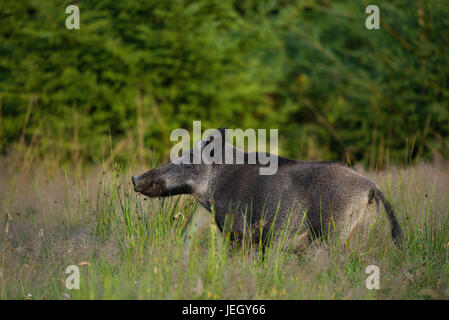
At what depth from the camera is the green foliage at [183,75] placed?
11.9m

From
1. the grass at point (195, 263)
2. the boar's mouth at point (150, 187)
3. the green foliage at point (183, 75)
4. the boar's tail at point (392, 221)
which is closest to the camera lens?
the grass at point (195, 263)

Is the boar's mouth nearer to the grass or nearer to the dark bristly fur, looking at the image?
the dark bristly fur

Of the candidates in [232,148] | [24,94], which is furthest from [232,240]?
[24,94]

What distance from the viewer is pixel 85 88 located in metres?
12.7

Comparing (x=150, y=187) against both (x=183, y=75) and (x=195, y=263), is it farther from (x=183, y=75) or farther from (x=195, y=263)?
(x=183, y=75)

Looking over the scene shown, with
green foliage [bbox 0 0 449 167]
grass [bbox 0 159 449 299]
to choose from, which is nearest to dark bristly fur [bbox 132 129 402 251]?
grass [bbox 0 159 449 299]

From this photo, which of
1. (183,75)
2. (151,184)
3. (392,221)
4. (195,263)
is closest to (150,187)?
(151,184)

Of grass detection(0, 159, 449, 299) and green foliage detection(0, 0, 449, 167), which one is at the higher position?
green foliage detection(0, 0, 449, 167)

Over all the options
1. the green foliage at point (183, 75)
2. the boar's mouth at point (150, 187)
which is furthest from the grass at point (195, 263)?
the green foliage at point (183, 75)

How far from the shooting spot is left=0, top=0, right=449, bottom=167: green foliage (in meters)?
11.9

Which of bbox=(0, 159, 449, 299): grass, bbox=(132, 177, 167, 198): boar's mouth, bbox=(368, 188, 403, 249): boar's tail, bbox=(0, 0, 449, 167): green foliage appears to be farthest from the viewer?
bbox=(0, 0, 449, 167): green foliage

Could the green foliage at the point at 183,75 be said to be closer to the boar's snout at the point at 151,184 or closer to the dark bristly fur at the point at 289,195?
the boar's snout at the point at 151,184
